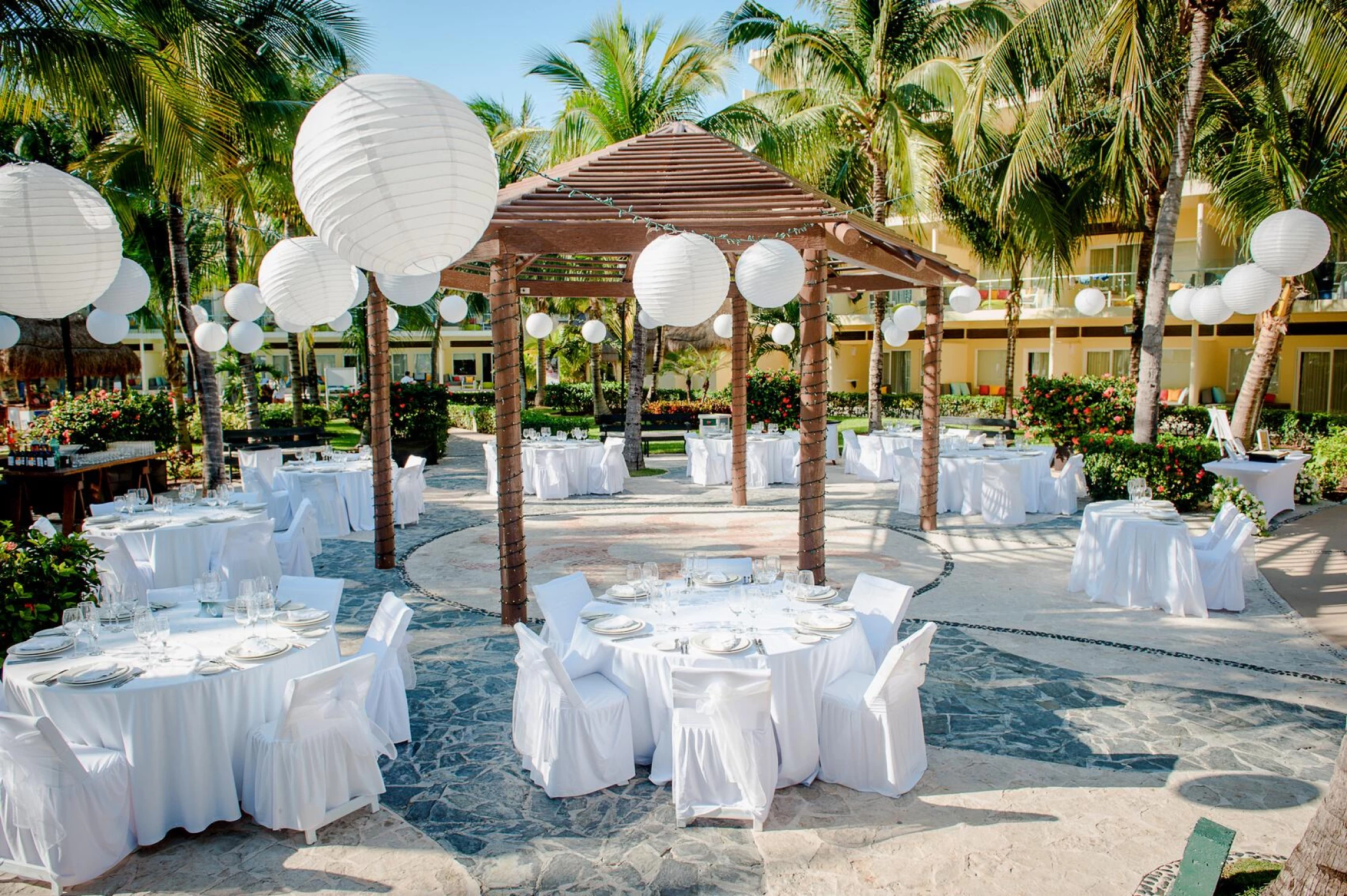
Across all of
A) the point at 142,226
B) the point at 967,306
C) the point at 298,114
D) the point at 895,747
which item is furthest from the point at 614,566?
the point at 142,226

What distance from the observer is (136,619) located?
16.1 ft

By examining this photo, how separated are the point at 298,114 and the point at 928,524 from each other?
35.8 feet

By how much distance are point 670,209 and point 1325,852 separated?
672 centimetres

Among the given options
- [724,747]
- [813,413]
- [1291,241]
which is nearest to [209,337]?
[813,413]

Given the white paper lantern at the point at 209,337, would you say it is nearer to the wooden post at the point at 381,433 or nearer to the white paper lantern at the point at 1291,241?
the wooden post at the point at 381,433

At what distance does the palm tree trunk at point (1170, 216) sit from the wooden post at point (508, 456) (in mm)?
8566

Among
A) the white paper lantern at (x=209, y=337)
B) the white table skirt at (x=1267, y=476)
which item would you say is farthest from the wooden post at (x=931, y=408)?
the white paper lantern at (x=209, y=337)

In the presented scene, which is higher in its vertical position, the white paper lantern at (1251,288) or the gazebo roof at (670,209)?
the gazebo roof at (670,209)

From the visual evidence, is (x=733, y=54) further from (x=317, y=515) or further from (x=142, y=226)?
(x=142, y=226)

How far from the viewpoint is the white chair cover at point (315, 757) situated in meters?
4.32

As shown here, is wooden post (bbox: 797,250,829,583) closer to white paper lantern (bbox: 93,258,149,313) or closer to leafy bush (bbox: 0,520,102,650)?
leafy bush (bbox: 0,520,102,650)

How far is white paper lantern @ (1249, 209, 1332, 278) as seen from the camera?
8.14 m

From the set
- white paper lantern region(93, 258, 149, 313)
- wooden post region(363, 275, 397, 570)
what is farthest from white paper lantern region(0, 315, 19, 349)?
wooden post region(363, 275, 397, 570)

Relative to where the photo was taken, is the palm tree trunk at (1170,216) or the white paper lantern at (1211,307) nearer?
the palm tree trunk at (1170,216)
